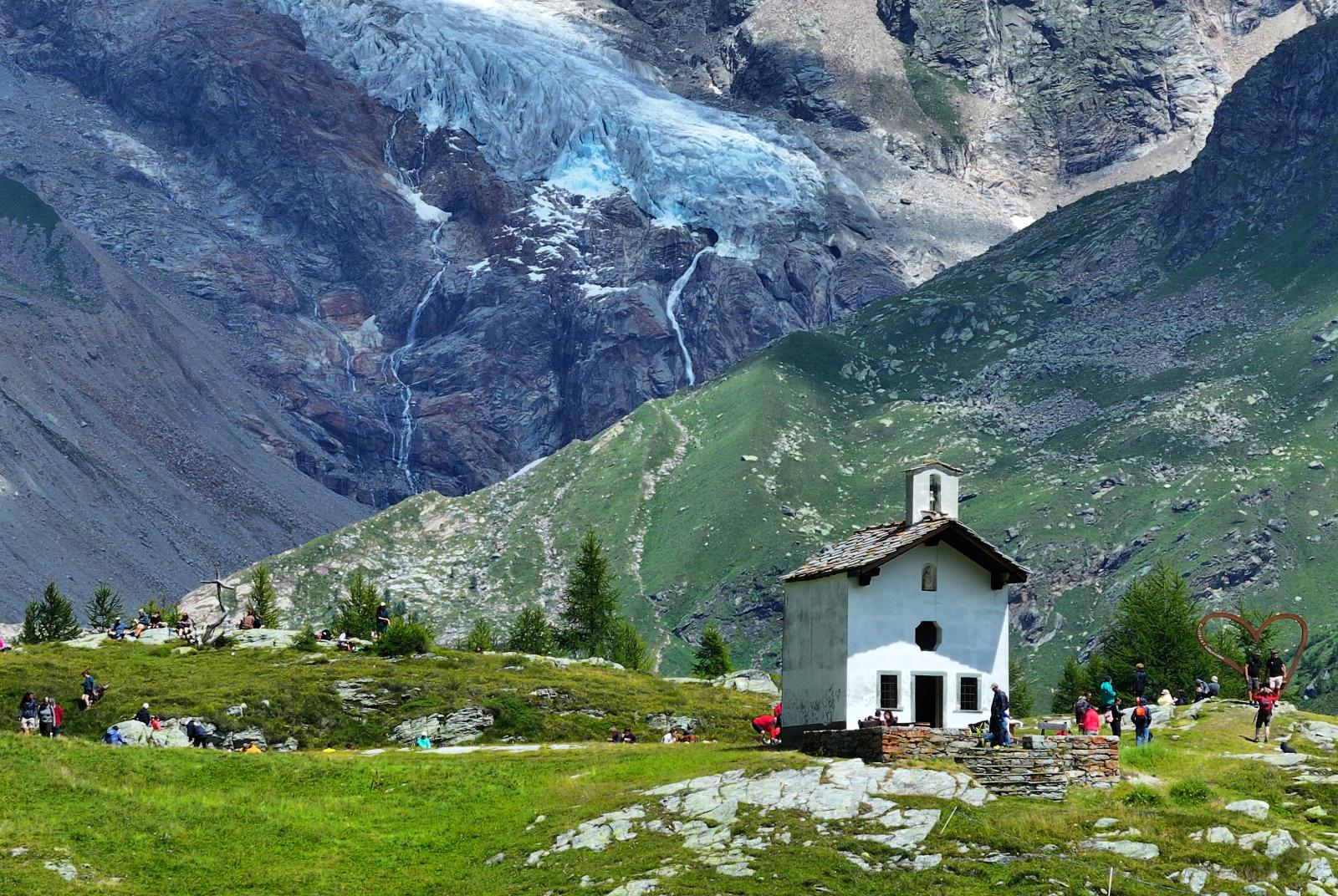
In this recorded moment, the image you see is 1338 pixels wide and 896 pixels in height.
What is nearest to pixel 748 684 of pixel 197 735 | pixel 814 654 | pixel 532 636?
pixel 532 636

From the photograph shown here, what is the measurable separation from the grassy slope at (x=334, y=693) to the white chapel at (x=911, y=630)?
112 ft

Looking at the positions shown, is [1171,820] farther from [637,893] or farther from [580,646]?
[580,646]

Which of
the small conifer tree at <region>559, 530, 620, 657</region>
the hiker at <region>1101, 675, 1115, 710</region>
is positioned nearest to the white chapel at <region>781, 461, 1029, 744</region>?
the hiker at <region>1101, 675, 1115, 710</region>

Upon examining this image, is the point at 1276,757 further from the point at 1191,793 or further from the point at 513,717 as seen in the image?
the point at 513,717

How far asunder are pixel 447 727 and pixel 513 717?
4307mm

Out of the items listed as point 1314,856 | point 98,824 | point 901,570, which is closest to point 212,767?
point 98,824

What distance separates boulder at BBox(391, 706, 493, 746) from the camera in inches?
3969

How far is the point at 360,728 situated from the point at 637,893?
51761mm

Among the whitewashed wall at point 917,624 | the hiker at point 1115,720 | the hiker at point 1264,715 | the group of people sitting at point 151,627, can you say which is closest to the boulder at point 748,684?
the group of people sitting at point 151,627

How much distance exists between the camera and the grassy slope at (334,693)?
98.5 m

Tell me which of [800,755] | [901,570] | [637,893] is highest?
[901,570]

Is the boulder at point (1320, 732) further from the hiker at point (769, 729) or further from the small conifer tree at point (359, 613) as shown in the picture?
the small conifer tree at point (359, 613)

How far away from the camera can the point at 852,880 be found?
52.2 metres

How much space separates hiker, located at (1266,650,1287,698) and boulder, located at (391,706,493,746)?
45.3 m
